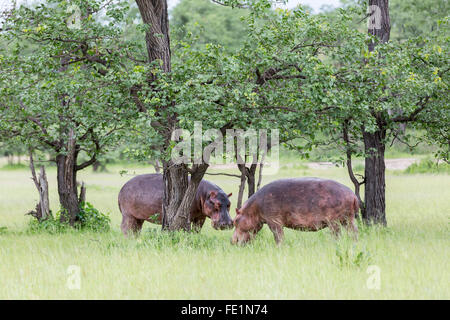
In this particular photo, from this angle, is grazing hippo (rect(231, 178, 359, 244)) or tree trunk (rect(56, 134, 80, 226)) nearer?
grazing hippo (rect(231, 178, 359, 244))

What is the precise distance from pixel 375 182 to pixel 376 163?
470 mm

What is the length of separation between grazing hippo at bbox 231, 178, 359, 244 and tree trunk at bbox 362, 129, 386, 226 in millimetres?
3783

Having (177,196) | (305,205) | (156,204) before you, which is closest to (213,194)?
(177,196)

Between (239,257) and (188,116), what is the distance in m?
2.49

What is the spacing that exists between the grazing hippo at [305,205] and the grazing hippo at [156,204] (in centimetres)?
150

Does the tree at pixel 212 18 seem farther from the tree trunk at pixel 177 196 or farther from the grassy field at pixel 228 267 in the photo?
the grassy field at pixel 228 267

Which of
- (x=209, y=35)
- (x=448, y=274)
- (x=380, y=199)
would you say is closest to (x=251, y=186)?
(x=380, y=199)

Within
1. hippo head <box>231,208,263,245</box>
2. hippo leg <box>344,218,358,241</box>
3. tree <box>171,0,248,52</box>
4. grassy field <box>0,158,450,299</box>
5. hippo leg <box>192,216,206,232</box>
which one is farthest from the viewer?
tree <box>171,0,248,52</box>

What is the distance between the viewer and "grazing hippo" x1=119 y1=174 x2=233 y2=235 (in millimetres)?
12180

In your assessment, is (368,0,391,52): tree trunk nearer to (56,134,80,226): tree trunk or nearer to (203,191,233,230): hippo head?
(203,191,233,230): hippo head

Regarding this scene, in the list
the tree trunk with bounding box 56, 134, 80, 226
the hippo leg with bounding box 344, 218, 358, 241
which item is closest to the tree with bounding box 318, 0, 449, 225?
the hippo leg with bounding box 344, 218, 358, 241

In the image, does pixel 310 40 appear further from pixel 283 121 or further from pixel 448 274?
pixel 448 274

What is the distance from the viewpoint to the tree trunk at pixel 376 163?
46.5 ft

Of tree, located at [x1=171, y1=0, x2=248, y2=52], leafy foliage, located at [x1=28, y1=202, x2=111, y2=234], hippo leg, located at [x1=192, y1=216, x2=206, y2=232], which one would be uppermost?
tree, located at [x1=171, y1=0, x2=248, y2=52]
